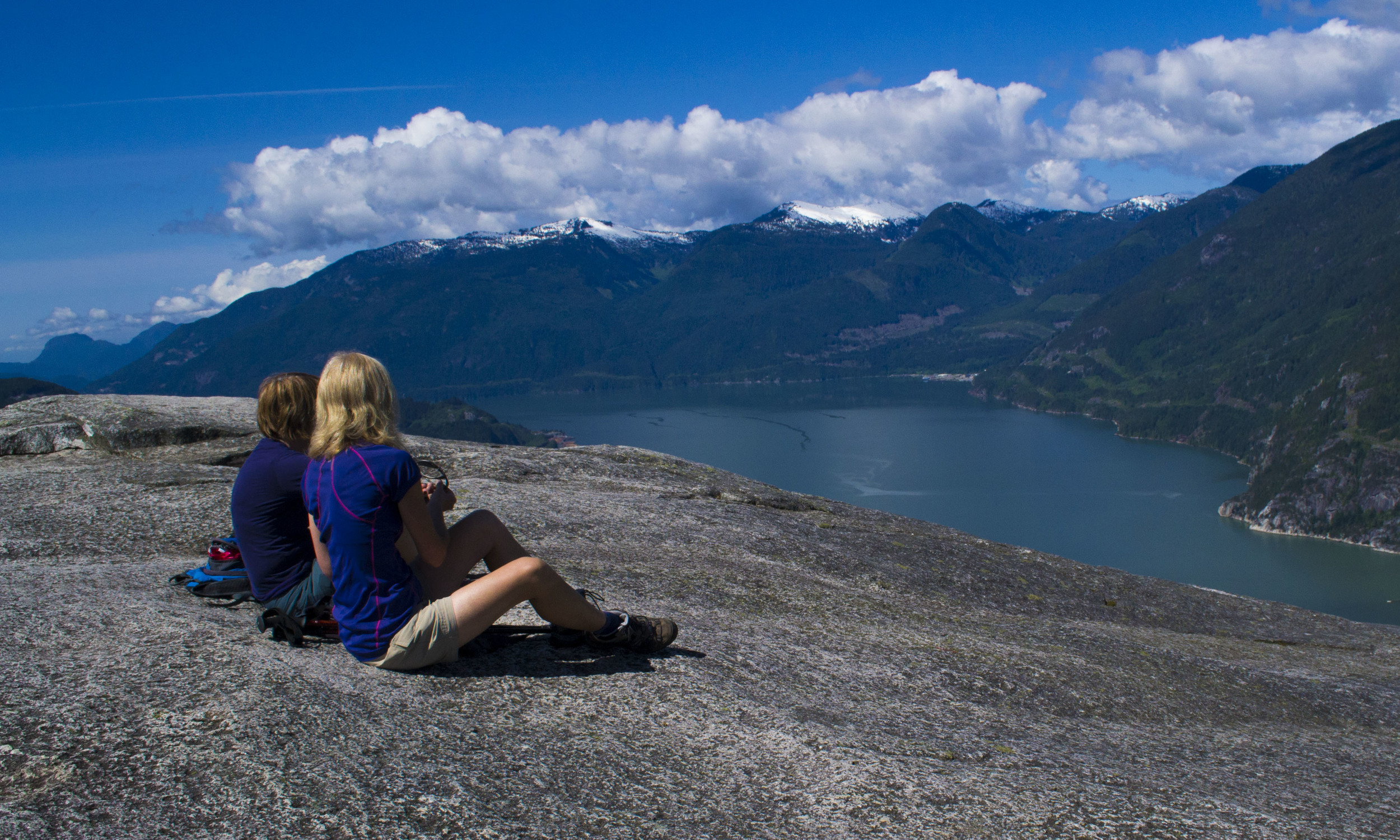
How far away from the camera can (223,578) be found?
29.7ft

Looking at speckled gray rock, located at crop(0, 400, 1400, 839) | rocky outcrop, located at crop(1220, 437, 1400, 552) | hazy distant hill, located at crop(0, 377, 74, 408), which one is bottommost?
rocky outcrop, located at crop(1220, 437, 1400, 552)

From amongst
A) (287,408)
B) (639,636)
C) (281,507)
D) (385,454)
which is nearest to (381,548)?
(385,454)

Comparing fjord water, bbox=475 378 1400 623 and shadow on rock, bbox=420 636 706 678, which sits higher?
shadow on rock, bbox=420 636 706 678

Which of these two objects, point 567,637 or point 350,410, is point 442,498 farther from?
point 567,637

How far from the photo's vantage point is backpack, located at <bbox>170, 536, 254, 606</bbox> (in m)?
9.02

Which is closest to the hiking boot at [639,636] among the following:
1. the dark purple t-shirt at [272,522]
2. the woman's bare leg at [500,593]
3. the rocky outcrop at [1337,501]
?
the woman's bare leg at [500,593]

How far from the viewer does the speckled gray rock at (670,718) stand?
531 centimetres

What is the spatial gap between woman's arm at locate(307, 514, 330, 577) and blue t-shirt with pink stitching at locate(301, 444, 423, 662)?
0.21m

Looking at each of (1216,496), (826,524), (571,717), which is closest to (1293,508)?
(1216,496)

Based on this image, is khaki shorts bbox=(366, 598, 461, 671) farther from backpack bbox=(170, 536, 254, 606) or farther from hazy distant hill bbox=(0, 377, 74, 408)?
hazy distant hill bbox=(0, 377, 74, 408)

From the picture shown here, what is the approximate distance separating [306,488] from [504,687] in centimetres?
235

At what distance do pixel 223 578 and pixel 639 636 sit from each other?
15.4 feet

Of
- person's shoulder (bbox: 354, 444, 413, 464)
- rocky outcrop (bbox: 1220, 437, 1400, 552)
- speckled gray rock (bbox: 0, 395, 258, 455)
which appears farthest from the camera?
rocky outcrop (bbox: 1220, 437, 1400, 552)

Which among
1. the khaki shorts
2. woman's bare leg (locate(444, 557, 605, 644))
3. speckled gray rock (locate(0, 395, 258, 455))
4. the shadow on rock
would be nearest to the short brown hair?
the khaki shorts
